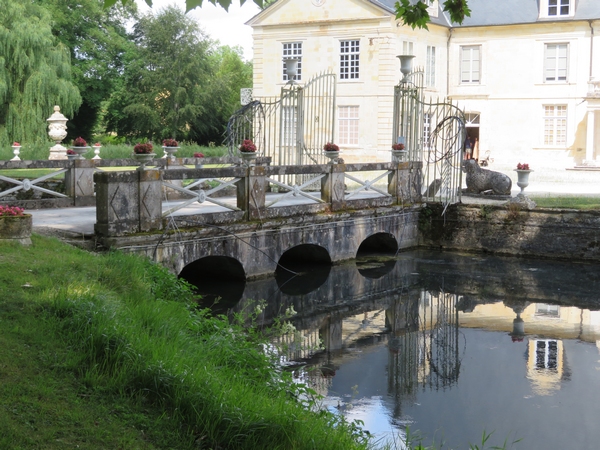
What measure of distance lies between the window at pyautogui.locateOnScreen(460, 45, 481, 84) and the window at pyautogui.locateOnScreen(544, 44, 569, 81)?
286 cm

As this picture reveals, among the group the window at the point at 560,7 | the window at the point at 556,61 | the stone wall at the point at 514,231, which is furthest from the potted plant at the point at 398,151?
the window at the point at 560,7

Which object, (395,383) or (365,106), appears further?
(365,106)

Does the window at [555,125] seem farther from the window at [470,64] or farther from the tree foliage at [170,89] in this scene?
the tree foliage at [170,89]

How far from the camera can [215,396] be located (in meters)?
5.35

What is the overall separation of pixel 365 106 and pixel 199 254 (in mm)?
22378

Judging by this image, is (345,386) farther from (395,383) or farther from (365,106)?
(365,106)

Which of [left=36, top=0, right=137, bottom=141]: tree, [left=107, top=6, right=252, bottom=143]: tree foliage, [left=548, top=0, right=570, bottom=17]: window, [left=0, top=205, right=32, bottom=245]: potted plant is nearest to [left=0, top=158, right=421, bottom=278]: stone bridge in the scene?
[left=0, top=205, right=32, bottom=245]: potted plant

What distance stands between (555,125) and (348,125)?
8.77m

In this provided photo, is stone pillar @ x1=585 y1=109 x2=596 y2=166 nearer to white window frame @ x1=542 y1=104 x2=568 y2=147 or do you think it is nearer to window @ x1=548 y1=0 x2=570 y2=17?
white window frame @ x1=542 y1=104 x2=568 y2=147

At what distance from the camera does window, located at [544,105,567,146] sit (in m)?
33.8

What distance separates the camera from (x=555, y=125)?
3391 cm

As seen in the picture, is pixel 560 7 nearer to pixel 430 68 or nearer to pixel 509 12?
pixel 509 12

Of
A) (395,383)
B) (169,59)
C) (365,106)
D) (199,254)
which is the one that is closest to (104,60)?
(169,59)

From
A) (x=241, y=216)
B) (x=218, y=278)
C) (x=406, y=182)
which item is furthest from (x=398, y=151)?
(x=218, y=278)
